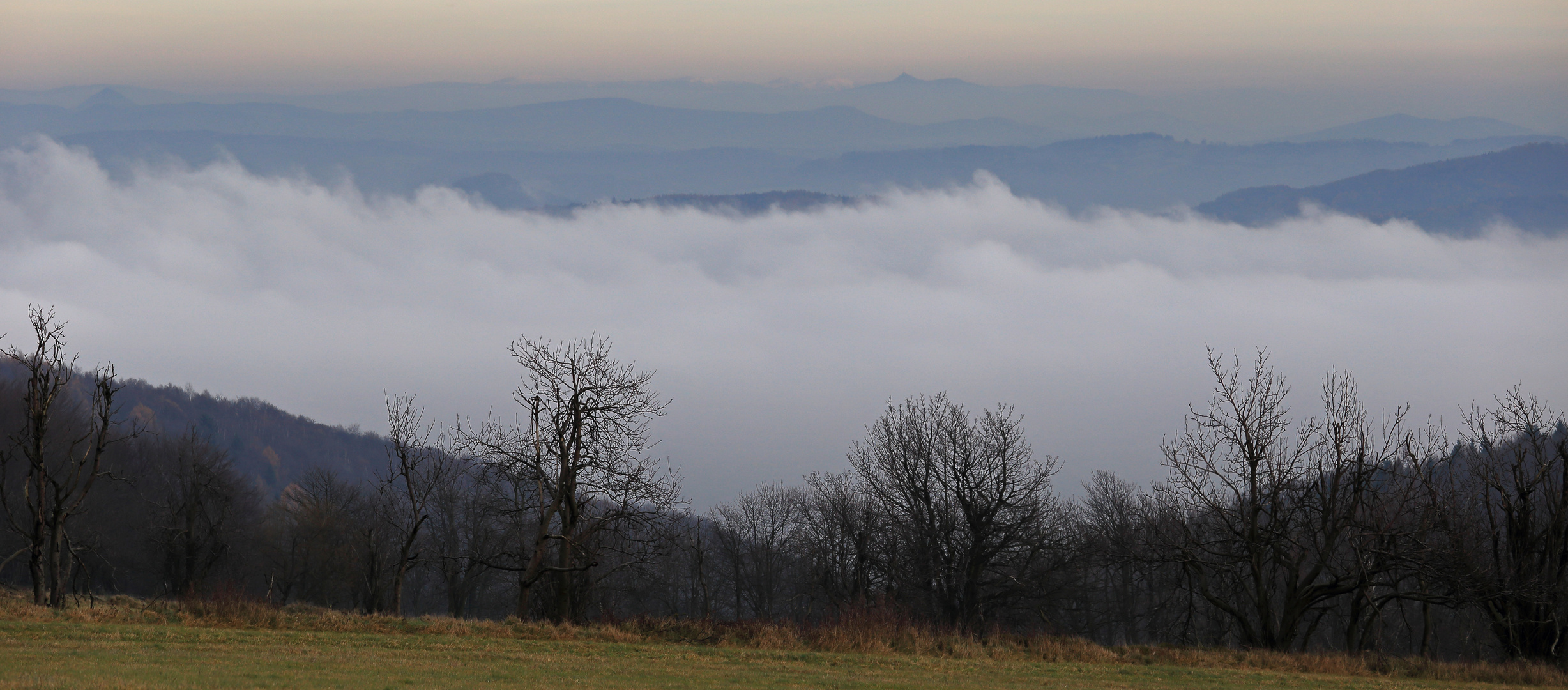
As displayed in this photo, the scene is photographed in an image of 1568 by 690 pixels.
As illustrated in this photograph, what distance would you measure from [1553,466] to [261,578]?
74.3 metres

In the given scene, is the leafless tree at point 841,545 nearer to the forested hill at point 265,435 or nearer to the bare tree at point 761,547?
the bare tree at point 761,547

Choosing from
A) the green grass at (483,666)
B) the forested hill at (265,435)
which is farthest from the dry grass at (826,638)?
the forested hill at (265,435)

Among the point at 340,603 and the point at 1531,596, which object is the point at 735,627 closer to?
the point at 1531,596

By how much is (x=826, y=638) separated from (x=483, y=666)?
742cm

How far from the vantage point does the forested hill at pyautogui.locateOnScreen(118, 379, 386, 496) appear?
16462 cm

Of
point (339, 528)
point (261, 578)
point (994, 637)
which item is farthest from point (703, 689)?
point (261, 578)

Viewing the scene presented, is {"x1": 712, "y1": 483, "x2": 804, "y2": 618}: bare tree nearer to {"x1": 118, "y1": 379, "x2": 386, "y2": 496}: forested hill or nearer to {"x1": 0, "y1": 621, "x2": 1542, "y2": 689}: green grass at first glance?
{"x1": 0, "y1": 621, "x2": 1542, "y2": 689}: green grass

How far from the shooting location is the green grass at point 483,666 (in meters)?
14.7

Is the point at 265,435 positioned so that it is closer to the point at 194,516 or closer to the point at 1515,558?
the point at 194,516

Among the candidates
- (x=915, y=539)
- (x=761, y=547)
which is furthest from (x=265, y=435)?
(x=915, y=539)

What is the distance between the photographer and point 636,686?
52.2 feet

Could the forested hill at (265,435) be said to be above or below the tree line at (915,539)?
above

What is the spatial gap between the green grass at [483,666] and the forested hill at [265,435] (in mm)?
151706

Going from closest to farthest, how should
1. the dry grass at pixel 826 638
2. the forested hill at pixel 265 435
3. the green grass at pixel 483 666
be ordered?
the green grass at pixel 483 666
the dry grass at pixel 826 638
the forested hill at pixel 265 435
